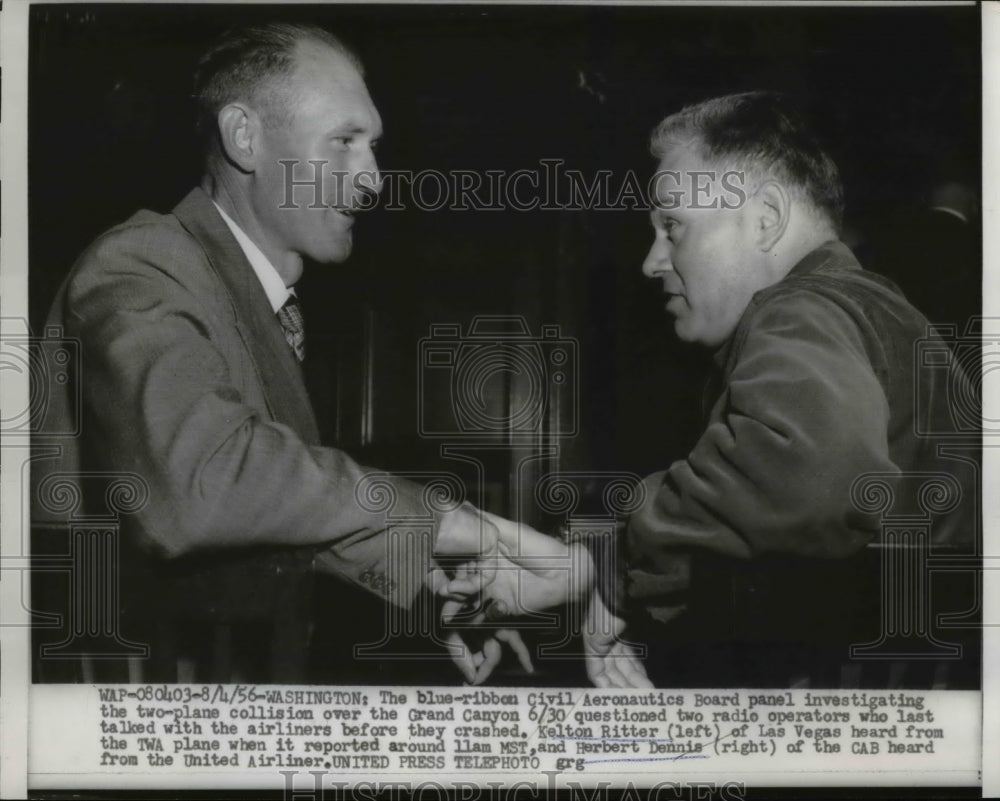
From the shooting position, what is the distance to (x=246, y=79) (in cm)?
430

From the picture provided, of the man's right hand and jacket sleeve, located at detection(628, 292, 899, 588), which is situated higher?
jacket sleeve, located at detection(628, 292, 899, 588)

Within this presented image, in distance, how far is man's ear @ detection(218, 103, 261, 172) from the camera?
430 centimetres

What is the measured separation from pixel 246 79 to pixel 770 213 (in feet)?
6.77

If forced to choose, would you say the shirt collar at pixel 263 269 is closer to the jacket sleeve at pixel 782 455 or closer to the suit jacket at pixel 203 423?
the suit jacket at pixel 203 423

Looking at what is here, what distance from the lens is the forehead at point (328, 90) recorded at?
430cm

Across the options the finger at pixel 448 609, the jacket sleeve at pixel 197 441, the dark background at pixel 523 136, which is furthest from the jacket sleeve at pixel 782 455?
the jacket sleeve at pixel 197 441

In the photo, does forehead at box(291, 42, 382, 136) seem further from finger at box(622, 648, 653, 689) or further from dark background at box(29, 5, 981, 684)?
finger at box(622, 648, 653, 689)

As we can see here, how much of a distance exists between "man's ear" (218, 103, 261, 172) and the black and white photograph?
0.06 ft

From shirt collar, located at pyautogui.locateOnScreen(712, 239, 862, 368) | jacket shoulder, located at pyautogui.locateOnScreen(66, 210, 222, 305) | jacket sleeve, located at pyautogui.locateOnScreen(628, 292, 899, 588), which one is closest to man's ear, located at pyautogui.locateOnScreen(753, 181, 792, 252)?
shirt collar, located at pyautogui.locateOnScreen(712, 239, 862, 368)

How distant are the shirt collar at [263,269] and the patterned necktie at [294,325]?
0.08 ft

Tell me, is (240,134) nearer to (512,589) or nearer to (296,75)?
(296,75)

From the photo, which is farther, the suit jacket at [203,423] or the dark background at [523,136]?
the dark background at [523,136]

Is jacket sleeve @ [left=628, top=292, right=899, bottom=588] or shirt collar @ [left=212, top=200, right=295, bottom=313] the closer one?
jacket sleeve @ [left=628, top=292, right=899, bottom=588]

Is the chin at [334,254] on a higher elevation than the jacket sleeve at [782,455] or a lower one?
higher
